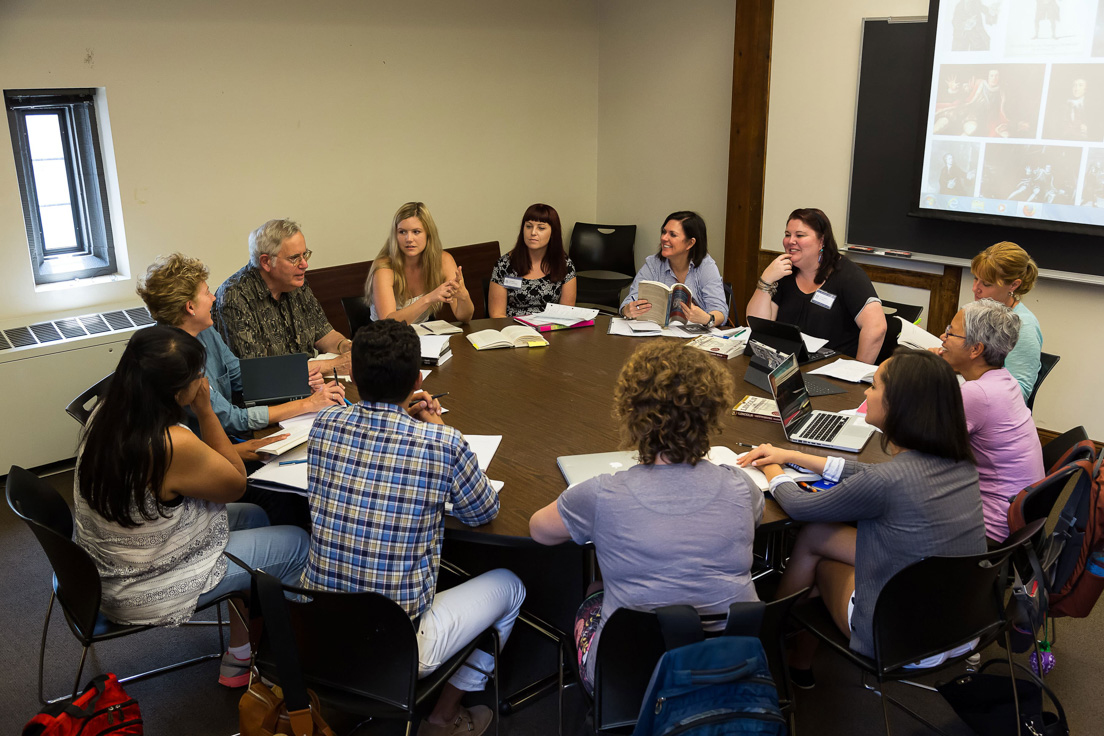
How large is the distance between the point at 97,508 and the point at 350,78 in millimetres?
3871

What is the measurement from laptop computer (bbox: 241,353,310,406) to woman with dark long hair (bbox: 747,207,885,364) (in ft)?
6.96

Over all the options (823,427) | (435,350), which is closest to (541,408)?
(435,350)

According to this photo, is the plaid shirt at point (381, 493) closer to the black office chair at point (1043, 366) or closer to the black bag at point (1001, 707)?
the black bag at point (1001, 707)

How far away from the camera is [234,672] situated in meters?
2.85

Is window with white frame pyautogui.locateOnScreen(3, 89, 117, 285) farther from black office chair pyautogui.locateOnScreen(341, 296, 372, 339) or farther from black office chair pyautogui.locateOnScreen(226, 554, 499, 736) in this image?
black office chair pyautogui.locateOnScreen(226, 554, 499, 736)

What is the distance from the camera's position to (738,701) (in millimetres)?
1848

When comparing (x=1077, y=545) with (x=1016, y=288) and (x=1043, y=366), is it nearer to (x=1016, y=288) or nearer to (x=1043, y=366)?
(x=1043, y=366)

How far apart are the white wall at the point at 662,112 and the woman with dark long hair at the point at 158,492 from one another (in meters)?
4.40

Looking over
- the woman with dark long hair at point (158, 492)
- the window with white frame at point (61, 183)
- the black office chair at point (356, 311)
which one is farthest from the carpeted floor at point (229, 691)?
the window with white frame at point (61, 183)

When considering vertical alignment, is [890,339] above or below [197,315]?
below

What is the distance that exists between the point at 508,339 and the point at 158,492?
185cm

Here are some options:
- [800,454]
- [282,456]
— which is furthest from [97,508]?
[800,454]

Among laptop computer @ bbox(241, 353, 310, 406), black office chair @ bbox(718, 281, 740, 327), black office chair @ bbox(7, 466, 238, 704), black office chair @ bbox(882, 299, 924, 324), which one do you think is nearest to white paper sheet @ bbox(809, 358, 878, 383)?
black office chair @ bbox(882, 299, 924, 324)

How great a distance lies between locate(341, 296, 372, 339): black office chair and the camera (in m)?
4.27
